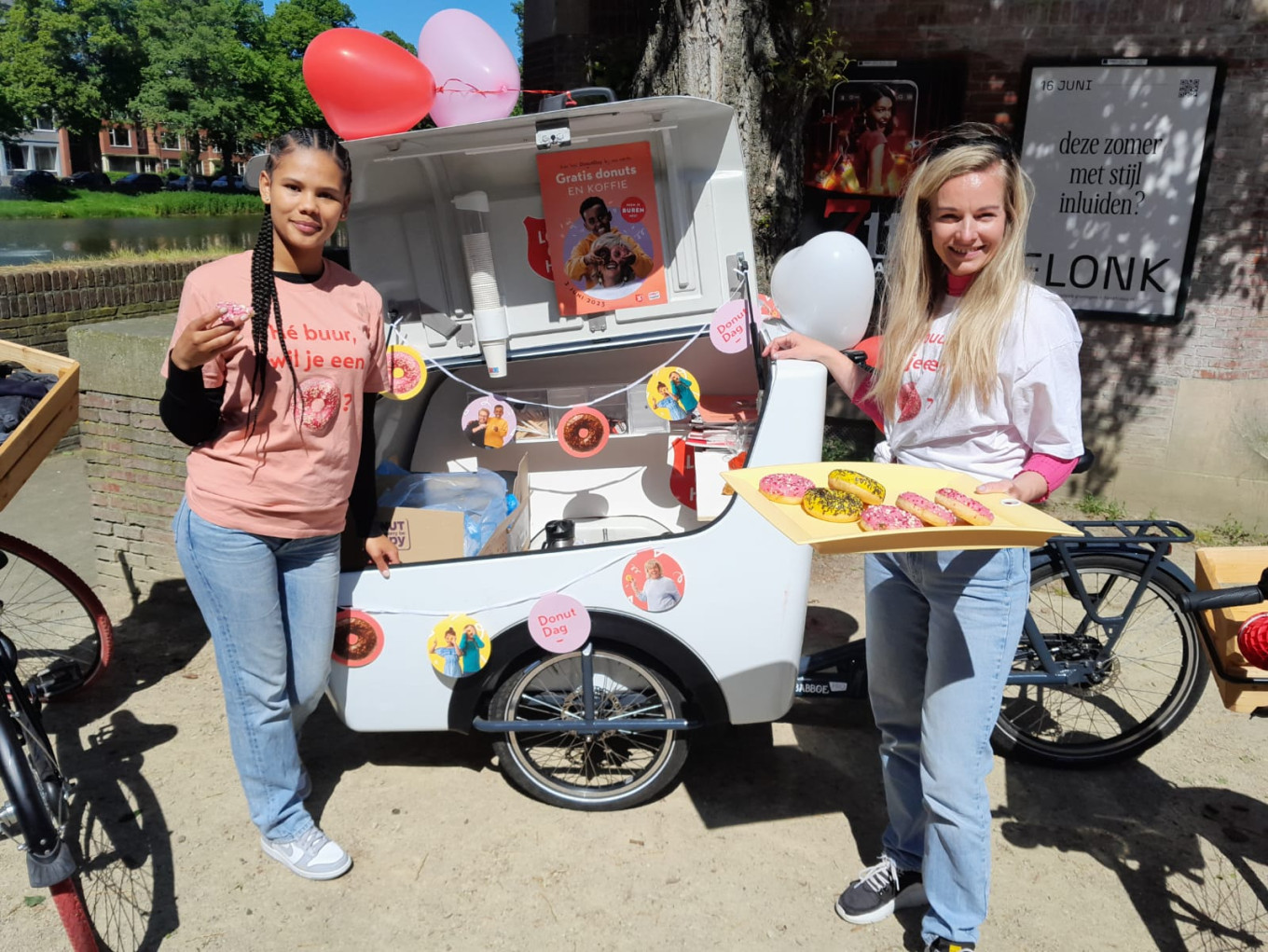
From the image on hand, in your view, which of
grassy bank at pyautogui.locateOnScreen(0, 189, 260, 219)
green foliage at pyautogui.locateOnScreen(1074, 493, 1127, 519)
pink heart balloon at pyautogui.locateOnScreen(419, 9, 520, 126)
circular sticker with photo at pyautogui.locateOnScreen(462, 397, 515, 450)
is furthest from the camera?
grassy bank at pyautogui.locateOnScreen(0, 189, 260, 219)

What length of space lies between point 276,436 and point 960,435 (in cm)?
167

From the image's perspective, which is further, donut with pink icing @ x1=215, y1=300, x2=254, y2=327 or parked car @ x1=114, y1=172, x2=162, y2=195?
parked car @ x1=114, y1=172, x2=162, y2=195

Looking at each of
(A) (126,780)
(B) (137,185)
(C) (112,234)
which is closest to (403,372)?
(A) (126,780)

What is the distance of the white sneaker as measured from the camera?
2.55 m

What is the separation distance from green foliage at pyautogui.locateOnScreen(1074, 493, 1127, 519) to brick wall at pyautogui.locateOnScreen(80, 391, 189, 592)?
17.7 feet

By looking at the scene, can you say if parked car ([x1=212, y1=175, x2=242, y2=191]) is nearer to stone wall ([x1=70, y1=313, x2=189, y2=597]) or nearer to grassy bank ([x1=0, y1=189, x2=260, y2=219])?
grassy bank ([x1=0, y1=189, x2=260, y2=219])

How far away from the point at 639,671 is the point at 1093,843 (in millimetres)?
1534

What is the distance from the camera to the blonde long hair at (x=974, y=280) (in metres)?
1.83

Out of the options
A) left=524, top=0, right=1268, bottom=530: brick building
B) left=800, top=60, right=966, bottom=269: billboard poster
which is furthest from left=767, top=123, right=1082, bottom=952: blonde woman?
left=800, top=60, right=966, bottom=269: billboard poster

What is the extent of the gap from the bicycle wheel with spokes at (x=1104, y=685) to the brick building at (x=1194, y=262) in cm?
268

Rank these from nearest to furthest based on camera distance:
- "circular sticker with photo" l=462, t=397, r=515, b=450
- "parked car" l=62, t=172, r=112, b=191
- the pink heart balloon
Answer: the pink heart balloon < "circular sticker with photo" l=462, t=397, r=515, b=450 < "parked car" l=62, t=172, r=112, b=191

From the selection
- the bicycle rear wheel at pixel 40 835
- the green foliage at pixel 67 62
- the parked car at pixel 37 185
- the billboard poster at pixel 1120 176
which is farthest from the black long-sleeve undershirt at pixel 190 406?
the green foliage at pixel 67 62

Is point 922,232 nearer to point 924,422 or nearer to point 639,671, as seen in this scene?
point 924,422

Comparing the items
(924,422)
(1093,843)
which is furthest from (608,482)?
(1093,843)
